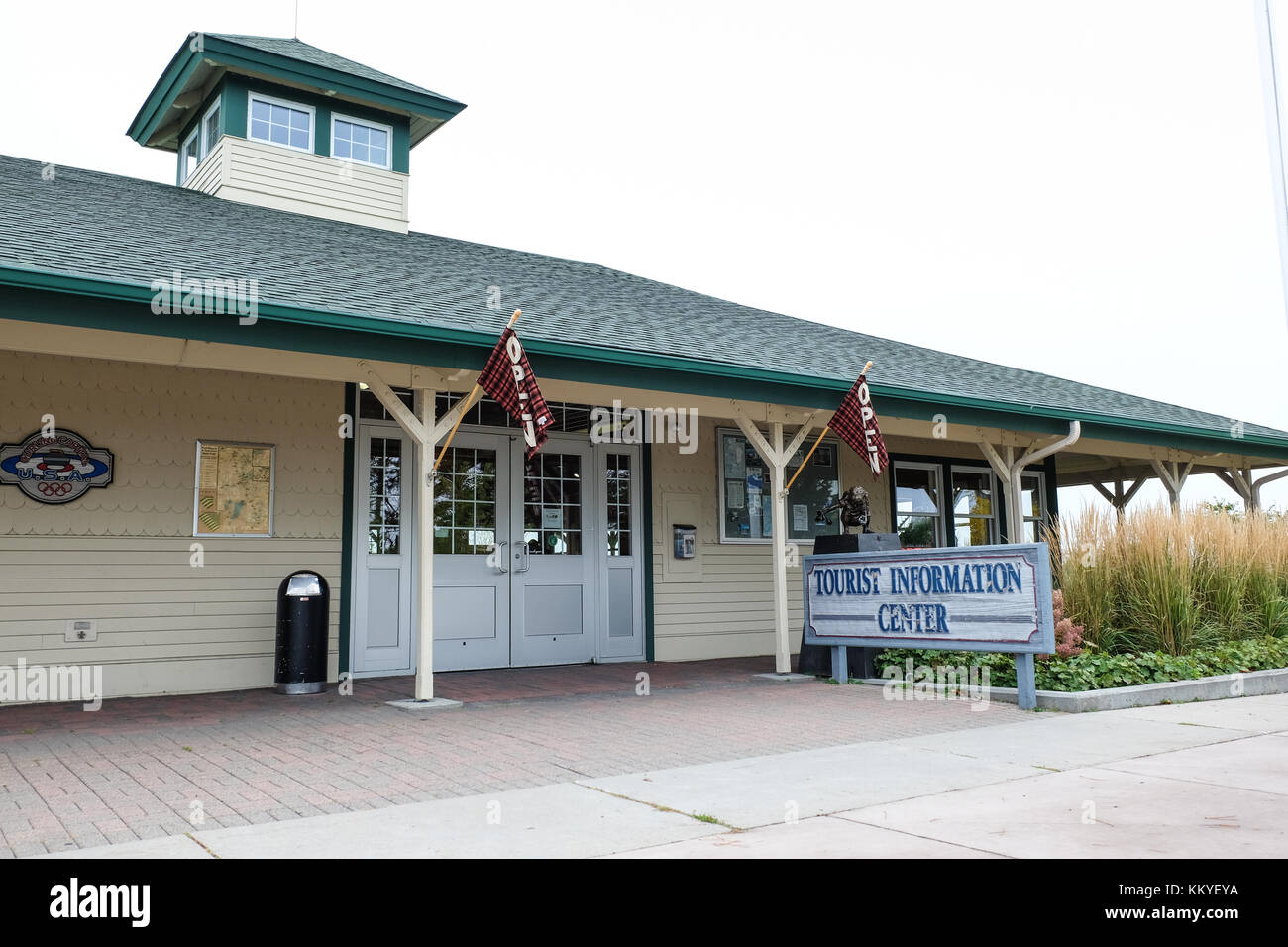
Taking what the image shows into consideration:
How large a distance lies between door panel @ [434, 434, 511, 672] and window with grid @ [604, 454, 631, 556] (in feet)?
4.01

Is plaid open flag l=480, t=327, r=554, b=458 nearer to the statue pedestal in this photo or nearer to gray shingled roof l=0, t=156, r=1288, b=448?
gray shingled roof l=0, t=156, r=1288, b=448

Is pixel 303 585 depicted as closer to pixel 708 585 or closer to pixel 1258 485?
pixel 708 585

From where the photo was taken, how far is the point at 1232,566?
29.4ft

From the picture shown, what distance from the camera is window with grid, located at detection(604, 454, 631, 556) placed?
1058cm

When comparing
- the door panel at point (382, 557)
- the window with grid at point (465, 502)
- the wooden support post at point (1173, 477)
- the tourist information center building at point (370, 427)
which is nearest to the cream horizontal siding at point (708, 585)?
the tourist information center building at point (370, 427)

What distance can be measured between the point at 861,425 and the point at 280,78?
8033mm

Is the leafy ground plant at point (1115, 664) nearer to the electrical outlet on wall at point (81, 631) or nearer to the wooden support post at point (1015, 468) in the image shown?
the wooden support post at point (1015, 468)

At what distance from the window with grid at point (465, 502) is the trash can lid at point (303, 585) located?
1385 millimetres

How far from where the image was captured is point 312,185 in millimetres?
11883

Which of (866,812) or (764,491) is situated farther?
(764,491)

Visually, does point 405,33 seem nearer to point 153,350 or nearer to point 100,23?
point 100,23

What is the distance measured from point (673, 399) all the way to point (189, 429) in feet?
13.7

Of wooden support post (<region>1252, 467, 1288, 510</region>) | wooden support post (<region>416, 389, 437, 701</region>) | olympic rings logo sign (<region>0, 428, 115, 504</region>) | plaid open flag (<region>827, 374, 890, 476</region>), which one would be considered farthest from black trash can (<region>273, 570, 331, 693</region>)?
wooden support post (<region>1252, 467, 1288, 510</region>)

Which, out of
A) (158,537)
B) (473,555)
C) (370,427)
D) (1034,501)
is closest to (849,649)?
(473,555)
